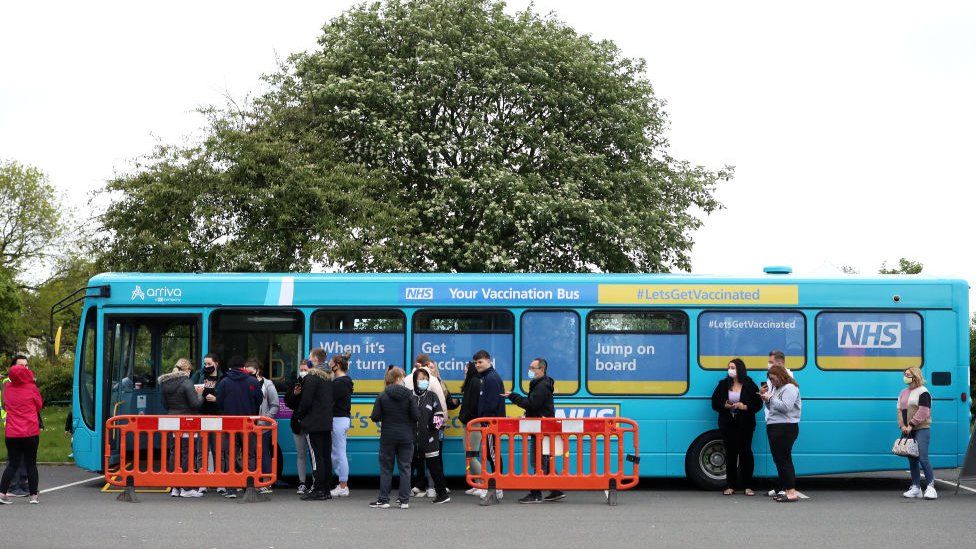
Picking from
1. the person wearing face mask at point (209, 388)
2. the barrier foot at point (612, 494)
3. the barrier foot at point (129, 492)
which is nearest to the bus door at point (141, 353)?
the person wearing face mask at point (209, 388)

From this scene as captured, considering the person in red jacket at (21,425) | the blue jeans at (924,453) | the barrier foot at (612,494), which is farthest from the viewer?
the blue jeans at (924,453)

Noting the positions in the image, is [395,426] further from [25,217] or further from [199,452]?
[25,217]

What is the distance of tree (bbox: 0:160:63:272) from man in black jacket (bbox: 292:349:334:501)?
→ 175 feet

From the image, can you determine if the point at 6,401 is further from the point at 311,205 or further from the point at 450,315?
the point at 311,205

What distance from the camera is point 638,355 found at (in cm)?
1466

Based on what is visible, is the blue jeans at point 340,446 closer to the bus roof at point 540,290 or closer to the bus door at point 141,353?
the bus roof at point 540,290

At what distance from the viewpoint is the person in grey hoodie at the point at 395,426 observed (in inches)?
504

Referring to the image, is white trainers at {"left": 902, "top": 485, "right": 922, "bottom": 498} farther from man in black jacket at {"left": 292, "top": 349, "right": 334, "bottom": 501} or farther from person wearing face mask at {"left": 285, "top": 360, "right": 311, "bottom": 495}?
person wearing face mask at {"left": 285, "top": 360, "right": 311, "bottom": 495}

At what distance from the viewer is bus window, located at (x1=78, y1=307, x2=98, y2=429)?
14789 mm

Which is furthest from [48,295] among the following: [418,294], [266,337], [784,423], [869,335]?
[784,423]

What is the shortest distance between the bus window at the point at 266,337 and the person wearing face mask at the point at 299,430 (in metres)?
0.38

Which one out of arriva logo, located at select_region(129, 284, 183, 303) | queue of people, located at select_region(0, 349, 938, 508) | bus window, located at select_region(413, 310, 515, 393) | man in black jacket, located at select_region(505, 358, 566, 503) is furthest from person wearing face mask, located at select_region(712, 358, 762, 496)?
arriva logo, located at select_region(129, 284, 183, 303)

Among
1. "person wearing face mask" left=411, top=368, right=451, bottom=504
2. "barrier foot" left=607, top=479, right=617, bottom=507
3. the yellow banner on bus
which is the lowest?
"barrier foot" left=607, top=479, right=617, bottom=507

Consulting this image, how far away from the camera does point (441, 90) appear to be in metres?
29.4
